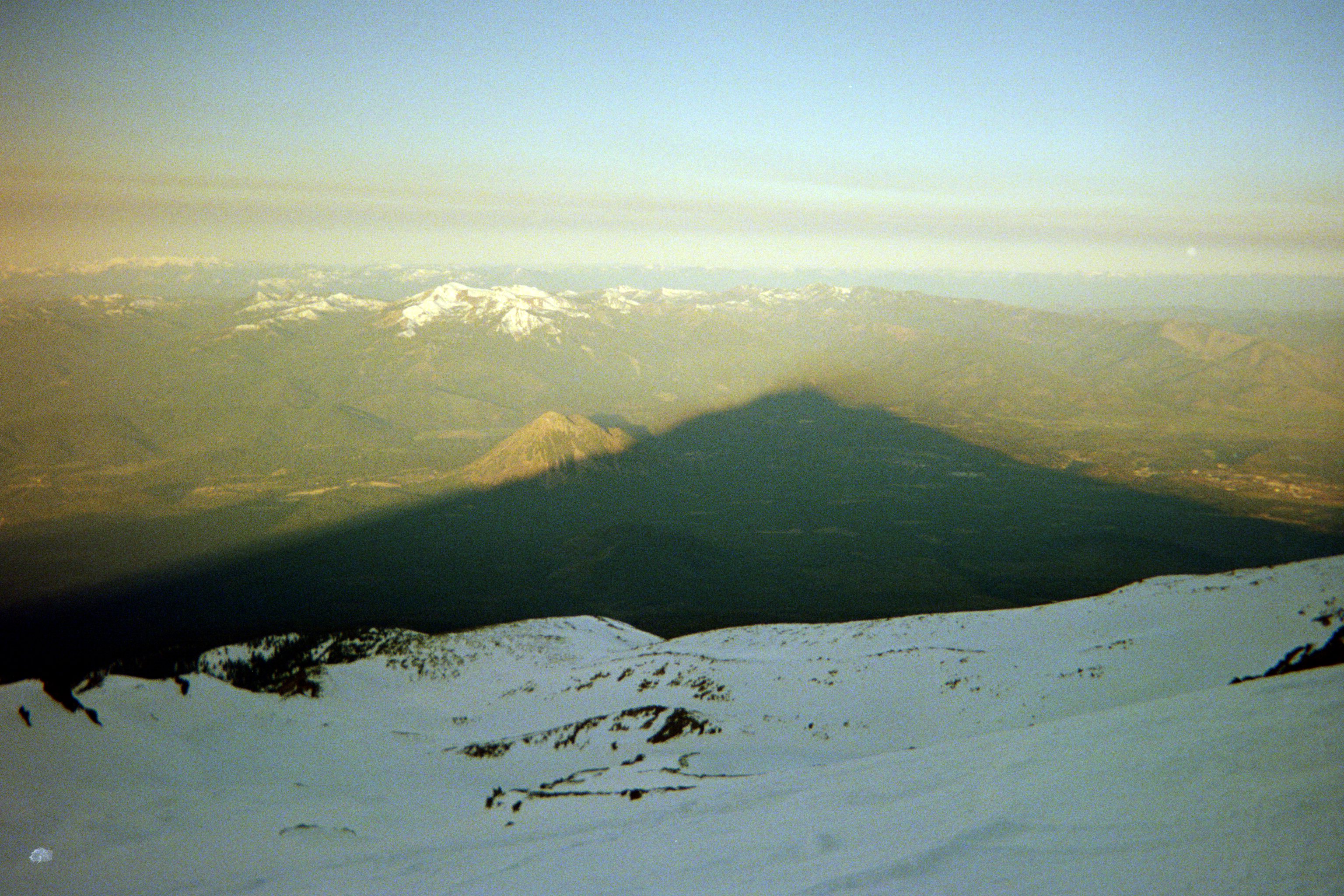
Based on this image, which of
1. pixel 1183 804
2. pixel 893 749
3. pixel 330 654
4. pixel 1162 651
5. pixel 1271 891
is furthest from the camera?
pixel 330 654

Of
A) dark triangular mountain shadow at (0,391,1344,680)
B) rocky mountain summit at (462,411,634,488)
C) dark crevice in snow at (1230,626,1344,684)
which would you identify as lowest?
dark triangular mountain shadow at (0,391,1344,680)

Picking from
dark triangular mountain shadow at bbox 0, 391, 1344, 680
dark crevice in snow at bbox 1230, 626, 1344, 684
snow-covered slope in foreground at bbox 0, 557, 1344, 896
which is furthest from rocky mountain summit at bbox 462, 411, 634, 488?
dark crevice in snow at bbox 1230, 626, 1344, 684

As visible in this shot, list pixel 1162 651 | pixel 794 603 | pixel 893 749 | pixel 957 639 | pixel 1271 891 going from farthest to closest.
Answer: pixel 794 603
pixel 957 639
pixel 1162 651
pixel 893 749
pixel 1271 891

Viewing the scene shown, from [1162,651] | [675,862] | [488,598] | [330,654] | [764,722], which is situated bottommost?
[488,598]

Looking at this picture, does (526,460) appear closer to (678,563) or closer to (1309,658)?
(678,563)

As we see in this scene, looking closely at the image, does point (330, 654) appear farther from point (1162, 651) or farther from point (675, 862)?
point (1162, 651)

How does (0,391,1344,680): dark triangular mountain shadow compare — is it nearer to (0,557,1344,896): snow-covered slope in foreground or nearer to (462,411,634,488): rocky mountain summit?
(462,411,634,488): rocky mountain summit

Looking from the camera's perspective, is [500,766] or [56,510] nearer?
[500,766]

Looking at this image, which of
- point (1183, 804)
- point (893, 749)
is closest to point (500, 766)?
point (893, 749)
